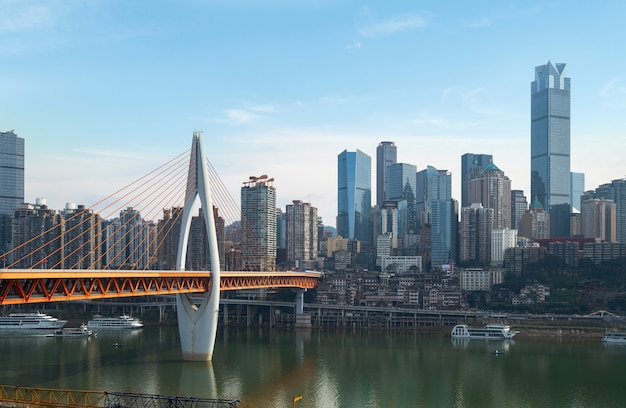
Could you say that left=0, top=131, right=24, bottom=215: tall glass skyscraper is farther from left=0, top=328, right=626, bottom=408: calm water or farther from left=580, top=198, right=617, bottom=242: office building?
left=580, top=198, right=617, bottom=242: office building

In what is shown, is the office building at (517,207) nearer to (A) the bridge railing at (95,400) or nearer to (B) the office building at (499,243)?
(B) the office building at (499,243)

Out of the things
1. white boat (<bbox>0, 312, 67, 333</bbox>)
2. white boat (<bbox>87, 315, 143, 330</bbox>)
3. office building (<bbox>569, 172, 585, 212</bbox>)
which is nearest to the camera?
white boat (<bbox>0, 312, 67, 333</bbox>)

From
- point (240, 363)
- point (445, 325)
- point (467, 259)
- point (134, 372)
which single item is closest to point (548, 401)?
point (240, 363)

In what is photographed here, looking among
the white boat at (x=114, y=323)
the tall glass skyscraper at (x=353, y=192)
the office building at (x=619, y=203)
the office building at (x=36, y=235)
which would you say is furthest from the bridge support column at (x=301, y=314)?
the tall glass skyscraper at (x=353, y=192)

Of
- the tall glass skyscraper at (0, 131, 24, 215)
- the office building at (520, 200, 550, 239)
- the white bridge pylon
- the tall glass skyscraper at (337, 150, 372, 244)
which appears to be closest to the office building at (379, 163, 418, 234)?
the tall glass skyscraper at (337, 150, 372, 244)

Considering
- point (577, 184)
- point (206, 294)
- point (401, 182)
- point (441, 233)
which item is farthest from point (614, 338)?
point (577, 184)

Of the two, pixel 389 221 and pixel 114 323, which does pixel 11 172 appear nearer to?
pixel 389 221

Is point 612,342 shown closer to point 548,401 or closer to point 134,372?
point 548,401
